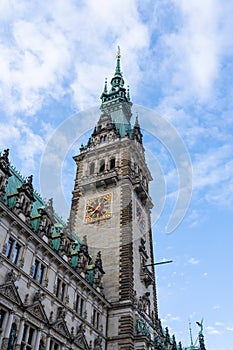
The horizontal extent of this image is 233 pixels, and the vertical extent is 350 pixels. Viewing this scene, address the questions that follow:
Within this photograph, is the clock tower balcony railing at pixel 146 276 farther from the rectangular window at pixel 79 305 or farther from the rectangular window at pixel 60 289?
the rectangular window at pixel 60 289

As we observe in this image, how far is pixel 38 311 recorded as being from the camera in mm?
29969

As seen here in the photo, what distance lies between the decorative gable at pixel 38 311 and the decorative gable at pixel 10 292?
1.43 metres

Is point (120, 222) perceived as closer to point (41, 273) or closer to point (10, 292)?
point (41, 273)

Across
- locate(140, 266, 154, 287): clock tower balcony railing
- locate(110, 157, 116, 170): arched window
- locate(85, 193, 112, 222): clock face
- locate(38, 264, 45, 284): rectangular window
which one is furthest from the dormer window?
locate(38, 264, 45, 284): rectangular window

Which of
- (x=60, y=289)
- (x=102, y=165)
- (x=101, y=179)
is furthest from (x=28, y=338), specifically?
(x=102, y=165)

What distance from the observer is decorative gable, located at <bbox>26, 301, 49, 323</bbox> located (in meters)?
29.1

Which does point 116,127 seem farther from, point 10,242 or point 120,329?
point 10,242

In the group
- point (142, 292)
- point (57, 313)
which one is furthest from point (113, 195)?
point (57, 313)

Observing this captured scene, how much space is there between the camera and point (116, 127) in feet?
227

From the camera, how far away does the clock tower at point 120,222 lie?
41531mm

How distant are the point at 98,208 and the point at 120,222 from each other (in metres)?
4.87

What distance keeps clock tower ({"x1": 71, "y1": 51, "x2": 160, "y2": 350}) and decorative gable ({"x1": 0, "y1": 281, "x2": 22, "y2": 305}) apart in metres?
15.3

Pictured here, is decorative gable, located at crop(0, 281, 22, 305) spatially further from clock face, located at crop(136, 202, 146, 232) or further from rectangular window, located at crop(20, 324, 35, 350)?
clock face, located at crop(136, 202, 146, 232)

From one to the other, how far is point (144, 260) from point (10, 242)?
24577 millimetres
